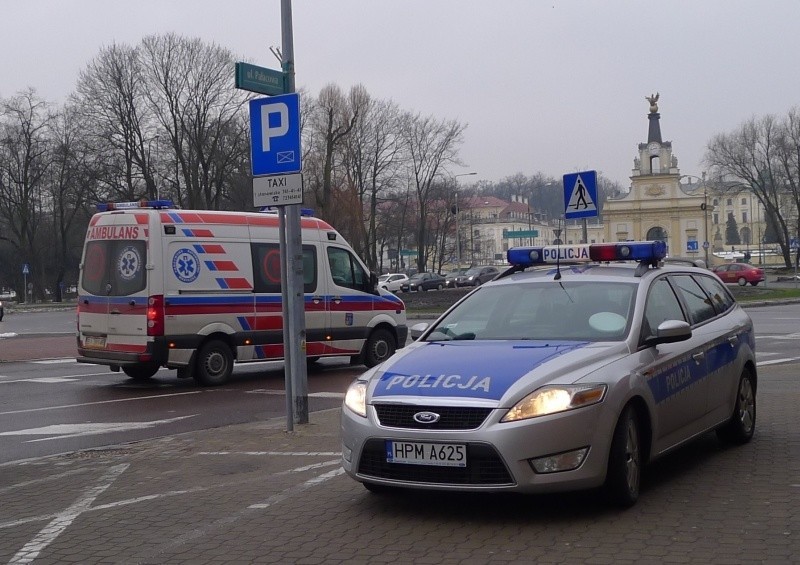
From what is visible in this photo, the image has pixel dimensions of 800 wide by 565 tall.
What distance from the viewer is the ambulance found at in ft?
49.4

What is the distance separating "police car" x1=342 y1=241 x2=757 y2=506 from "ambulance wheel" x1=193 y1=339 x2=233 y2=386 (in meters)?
7.96

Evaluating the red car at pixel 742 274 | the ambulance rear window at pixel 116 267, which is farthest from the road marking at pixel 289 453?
the red car at pixel 742 274

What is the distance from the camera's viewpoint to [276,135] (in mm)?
9891

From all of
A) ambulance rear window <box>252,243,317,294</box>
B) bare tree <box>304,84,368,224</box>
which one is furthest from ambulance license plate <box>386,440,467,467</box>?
bare tree <box>304,84,368,224</box>

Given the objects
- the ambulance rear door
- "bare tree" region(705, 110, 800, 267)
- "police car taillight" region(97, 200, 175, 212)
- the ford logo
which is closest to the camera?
the ford logo

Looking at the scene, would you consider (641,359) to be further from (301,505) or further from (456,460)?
(301,505)

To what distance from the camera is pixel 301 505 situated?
22.8 ft

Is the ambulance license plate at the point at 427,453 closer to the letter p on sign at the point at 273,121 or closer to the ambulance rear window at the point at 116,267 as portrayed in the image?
the letter p on sign at the point at 273,121

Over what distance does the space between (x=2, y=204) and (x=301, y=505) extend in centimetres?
6998

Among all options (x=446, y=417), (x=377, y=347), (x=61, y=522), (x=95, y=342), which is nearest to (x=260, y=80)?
(x=61, y=522)

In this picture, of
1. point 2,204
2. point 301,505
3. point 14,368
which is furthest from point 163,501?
point 2,204

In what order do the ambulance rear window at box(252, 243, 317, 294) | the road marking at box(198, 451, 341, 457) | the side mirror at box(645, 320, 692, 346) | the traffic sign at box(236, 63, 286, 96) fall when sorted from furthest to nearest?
the ambulance rear window at box(252, 243, 317, 294) → the traffic sign at box(236, 63, 286, 96) → the road marking at box(198, 451, 341, 457) → the side mirror at box(645, 320, 692, 346)

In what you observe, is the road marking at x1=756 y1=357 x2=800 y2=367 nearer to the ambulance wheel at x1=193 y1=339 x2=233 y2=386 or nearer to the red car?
the ambulance wheel at x1=193 y1=339 x2=233 y2=386

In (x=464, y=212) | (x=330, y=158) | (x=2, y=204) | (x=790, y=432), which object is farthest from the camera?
(x=464, y=212)
